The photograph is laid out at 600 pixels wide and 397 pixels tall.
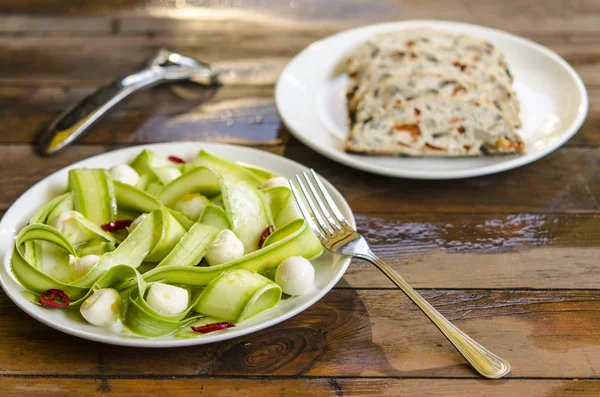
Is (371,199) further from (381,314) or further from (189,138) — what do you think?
(189,138)

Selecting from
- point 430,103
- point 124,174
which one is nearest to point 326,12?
point 430,103

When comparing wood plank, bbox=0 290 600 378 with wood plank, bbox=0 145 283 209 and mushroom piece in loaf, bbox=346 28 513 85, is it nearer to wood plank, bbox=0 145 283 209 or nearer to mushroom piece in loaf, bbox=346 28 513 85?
wood plank, bbox=0 145 283 209

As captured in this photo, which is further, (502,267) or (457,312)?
(502,267)

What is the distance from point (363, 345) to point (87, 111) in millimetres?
1183

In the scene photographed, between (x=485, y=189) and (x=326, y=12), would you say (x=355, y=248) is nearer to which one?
(x=485, y=189)

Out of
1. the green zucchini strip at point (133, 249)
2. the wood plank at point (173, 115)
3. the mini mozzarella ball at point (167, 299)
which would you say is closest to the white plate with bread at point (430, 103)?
the wood plank at point (173, 115)

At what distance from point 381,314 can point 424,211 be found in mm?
414

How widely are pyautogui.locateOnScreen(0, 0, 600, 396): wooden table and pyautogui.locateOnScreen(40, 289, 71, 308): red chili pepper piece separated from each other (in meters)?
0.09

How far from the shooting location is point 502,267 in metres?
1.49

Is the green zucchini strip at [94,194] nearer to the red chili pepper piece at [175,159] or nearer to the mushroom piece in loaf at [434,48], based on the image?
the red chili pepper piece at [175,159]

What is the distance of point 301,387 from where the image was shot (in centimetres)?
119

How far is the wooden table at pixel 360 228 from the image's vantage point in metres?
1.21

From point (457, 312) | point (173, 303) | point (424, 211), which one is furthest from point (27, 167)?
point (457, 312)

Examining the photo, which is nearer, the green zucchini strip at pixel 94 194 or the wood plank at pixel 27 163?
the green zucchini strip at pixel 94 194
